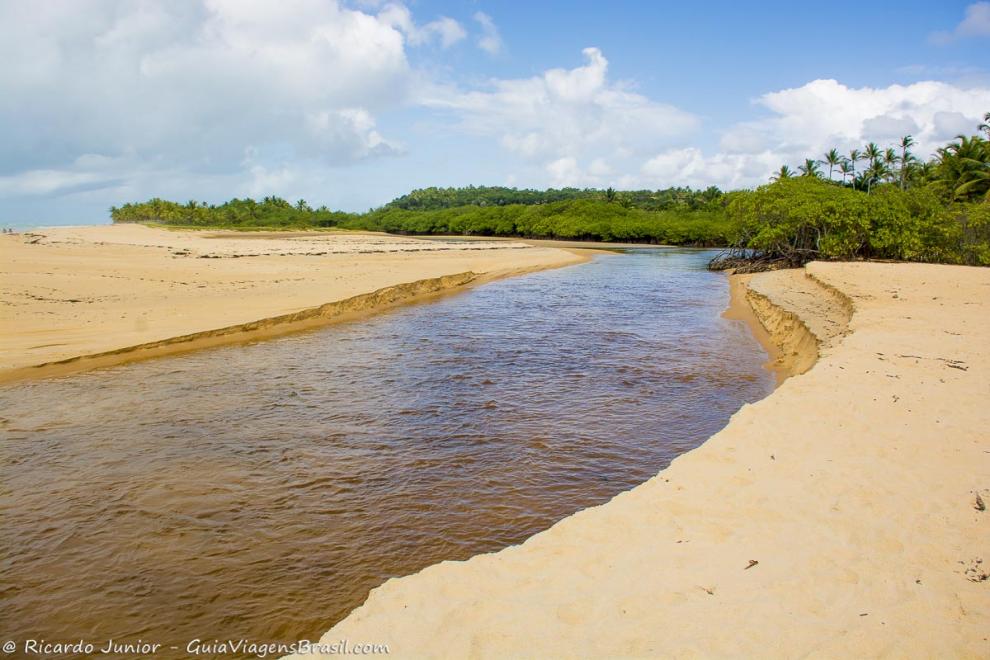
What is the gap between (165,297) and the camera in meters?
18.5

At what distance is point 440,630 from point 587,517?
198 centimetres

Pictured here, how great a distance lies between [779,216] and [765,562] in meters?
38.1

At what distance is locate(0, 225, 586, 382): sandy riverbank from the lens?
12938 mm

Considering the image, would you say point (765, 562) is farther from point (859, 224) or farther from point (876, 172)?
point (876, 172)

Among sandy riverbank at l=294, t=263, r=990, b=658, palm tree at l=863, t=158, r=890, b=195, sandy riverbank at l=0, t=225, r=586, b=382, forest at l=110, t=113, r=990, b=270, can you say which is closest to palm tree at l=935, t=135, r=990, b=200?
forest at l=110, t=113, r=990, b=270

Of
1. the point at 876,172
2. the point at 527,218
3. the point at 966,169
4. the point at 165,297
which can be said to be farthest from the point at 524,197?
the point at 165,297

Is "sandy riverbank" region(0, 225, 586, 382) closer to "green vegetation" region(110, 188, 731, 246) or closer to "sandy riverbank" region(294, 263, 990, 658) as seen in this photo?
"sandy riverbank" region(294, 263, 990, 658)

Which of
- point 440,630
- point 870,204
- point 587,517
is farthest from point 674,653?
point 870,204

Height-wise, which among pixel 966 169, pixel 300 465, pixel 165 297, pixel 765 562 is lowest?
pixel 300 465

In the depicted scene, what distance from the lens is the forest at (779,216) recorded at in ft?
110

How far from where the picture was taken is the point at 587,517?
209 inches

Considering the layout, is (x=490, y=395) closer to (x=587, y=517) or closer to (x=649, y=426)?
(x=649, y=426)

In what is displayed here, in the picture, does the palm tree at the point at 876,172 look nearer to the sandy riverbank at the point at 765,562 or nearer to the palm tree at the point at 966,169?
the palm tree at the point at 966,169

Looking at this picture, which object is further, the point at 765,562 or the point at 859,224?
the point at 859,224
